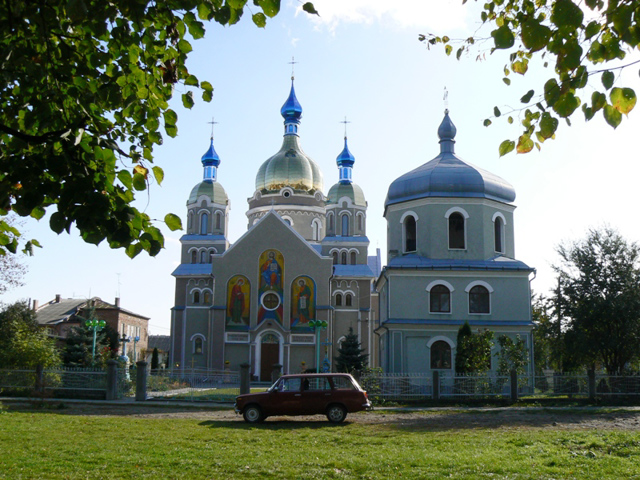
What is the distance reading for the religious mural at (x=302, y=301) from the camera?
42.6 metres

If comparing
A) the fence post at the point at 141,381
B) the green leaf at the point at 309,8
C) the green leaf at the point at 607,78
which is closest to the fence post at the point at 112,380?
the fence post at the point at 141,381

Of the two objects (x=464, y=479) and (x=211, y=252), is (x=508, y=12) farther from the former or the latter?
(x=211, y=252)

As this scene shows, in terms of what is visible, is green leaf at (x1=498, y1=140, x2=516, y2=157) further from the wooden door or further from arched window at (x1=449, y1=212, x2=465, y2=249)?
the wooden door

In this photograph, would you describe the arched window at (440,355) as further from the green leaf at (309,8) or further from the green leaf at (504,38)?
the green leaf at (504,38)

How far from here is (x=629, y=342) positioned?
2538 centimetres

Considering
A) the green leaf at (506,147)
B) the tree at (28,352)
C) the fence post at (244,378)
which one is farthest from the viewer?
the tree at (28,352)

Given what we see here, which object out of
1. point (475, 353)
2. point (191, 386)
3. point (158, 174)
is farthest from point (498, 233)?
point (158, 174)

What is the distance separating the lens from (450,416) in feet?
60.3

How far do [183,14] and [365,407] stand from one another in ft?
39.9

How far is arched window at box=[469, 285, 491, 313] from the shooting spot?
28.9m

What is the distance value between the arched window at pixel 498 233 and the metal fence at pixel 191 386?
13375mm

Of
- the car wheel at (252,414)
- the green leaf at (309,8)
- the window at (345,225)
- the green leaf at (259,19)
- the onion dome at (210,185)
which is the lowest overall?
the car wheel at (252,414)

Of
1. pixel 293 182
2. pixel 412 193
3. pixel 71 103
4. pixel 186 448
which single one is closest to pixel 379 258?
pixel 293 182

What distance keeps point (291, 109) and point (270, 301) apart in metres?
20.3
